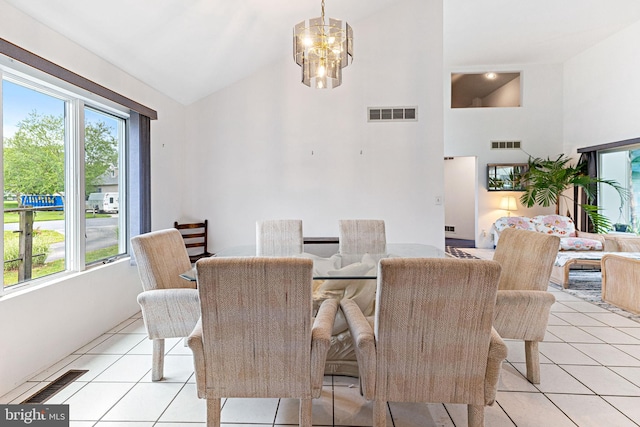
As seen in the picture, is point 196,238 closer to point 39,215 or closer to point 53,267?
point 53,267

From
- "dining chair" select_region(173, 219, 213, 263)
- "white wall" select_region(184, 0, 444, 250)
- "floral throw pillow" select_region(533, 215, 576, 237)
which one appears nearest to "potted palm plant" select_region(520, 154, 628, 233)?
"floral throw pillow" select_region(533, 215, 576, 237)

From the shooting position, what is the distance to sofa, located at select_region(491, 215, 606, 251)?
5.10 meters

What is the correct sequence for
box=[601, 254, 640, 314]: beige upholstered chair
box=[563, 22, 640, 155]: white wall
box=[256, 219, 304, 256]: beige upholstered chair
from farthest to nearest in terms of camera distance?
box=[563, 22, 640, 155]: white wall < box=[601, 254, 640, 314]: beige upholstered chair < box=[256, 219, 304, 256]: beige upholstered chair

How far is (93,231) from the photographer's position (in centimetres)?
306

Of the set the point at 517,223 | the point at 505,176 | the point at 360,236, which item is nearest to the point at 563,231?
the point at 517,223

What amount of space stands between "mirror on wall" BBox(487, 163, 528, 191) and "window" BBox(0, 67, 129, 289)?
6682mm

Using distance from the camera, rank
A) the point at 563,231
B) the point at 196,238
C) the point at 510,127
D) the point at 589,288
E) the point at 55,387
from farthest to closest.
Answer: the point at 510,127, the point at 563,231, the point at 196,238, the point at 589,288, the point at 55,387

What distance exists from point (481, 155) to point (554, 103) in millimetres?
1767

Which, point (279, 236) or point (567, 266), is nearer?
point (279, 236)

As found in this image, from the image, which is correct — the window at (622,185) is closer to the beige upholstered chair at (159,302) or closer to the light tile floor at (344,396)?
the light tile floor at (344,396)

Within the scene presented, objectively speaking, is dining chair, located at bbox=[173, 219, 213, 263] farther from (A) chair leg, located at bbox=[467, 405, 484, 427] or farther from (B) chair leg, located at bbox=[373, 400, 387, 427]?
(A) chair leg, located at bbox=[467, 405, 484, 427]

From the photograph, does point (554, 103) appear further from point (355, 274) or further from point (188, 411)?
point (188, 411)

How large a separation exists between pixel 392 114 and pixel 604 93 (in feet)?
14.1

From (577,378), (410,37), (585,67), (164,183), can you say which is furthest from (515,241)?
(585,67)
